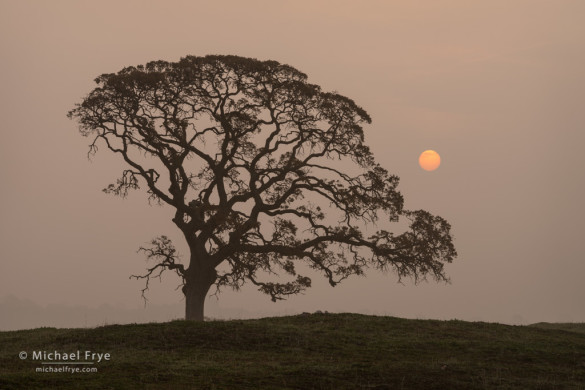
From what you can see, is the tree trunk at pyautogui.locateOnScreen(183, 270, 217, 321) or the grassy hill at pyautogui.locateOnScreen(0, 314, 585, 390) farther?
the tree trunk at pyautogui.locateOnScreen(183, 270, 217, 321)

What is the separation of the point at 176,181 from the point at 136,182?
324cm

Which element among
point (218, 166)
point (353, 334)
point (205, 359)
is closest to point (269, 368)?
point (205, 359)

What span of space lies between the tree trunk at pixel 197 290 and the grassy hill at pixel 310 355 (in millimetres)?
8721

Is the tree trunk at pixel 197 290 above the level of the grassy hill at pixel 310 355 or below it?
above

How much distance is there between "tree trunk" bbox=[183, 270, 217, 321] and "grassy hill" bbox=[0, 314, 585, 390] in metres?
8.72

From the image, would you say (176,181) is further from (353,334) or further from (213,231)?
(353,334)

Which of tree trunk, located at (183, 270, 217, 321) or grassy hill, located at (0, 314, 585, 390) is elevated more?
tree trunk, located at (183, 270, 217, 321)

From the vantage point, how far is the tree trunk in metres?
43.0

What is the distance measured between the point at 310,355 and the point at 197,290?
16.8 meters

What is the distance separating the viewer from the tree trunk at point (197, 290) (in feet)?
141

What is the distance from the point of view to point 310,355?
27672 millimetres

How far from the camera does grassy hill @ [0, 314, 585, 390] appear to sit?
2338cm

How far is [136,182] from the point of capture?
4603 centimetres

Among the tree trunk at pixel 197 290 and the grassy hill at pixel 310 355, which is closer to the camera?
the grassy hill at pixel 310 355
